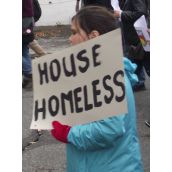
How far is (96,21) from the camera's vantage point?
2.42 m

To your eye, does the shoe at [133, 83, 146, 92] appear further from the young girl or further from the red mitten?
the red mitten

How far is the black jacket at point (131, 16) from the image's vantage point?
636cm

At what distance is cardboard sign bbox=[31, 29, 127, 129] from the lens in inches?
87.7

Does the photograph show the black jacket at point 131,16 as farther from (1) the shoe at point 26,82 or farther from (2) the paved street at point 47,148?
(1) the shoe at point 26,82

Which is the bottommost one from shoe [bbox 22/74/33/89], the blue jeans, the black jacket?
shoe [bbox 22/74/33/89]

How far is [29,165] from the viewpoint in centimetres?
466

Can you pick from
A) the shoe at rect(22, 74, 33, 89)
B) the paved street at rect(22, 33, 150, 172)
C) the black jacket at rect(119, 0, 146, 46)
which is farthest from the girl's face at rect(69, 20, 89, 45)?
the shoe at rect(22, 74, 33, 89)

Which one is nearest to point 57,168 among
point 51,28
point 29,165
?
point 29,165

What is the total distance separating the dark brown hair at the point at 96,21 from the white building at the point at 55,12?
557 inches

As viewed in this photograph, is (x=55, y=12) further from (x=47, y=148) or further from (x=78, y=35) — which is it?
(x=78, y=35)

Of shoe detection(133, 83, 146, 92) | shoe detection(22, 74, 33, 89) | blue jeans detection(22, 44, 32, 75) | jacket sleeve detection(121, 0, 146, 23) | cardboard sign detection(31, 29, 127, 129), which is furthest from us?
shoe detection(22, 74, 33, 89)

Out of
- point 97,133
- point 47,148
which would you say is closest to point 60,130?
point 97,133

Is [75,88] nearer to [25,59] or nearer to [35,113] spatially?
[35,113]

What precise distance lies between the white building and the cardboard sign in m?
14.2
